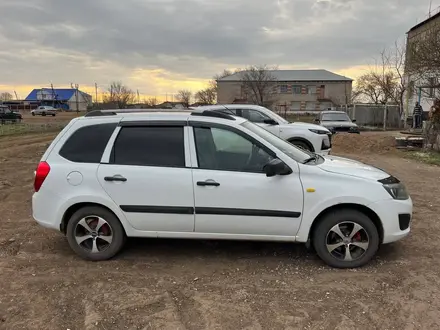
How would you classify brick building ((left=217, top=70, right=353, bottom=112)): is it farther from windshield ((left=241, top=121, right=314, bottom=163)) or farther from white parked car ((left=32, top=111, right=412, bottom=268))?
white parked car ((left=32, top=111, right=412, bottom=268))

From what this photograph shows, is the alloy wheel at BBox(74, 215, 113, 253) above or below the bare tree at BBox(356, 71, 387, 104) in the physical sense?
below

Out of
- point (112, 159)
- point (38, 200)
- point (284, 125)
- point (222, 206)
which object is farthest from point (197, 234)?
point (284, 125)

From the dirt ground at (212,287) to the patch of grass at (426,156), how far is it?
24.7 feet

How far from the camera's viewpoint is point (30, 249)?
500 centimetres

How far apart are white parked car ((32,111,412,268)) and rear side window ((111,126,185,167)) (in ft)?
0.04

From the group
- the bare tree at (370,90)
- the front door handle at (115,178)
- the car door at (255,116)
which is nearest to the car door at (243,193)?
the front door handle at (115,178)

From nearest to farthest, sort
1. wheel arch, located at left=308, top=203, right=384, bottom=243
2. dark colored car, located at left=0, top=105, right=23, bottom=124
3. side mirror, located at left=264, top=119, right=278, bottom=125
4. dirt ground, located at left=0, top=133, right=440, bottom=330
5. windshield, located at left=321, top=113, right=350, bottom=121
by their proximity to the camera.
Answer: dirt ground, located at left=0, top=133, right=440, bottom=330 < wheel arch, located at left=308, top=203, right=384, bottom=243 < side mirror, located at left=264, top=119, right=278, bottom=125 < windshield, located at left=321, top=113, right=350, bottom=121 < dark colored car, located at left=0, top=105, right=23, bottom=124

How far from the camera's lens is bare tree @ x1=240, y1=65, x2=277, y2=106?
6644 centimetres

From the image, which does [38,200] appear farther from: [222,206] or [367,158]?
[367,158]

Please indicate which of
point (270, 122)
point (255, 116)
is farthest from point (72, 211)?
point (255, 116)

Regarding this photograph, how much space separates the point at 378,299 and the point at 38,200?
3745 millimetres

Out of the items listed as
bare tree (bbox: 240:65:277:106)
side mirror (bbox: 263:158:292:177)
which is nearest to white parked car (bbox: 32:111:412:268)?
side mirror (bbox: 263:158:292:177)

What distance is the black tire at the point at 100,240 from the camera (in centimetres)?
448

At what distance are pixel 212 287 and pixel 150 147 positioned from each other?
168cm
